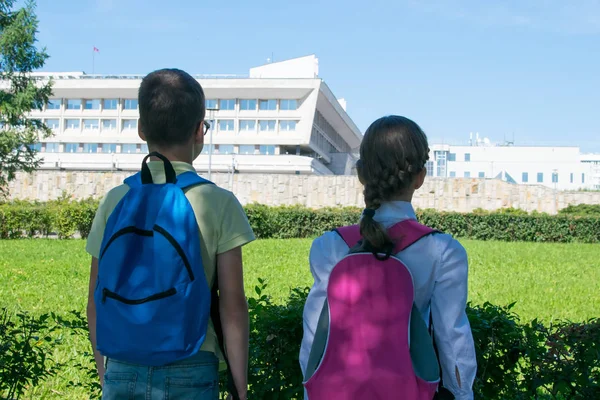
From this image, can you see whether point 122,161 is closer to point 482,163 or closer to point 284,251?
point 284,251

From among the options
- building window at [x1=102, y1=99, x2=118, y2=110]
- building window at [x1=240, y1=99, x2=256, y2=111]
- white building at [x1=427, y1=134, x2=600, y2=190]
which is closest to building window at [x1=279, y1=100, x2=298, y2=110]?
building window at [x1=240, y1=99, x2=256, y2=111]

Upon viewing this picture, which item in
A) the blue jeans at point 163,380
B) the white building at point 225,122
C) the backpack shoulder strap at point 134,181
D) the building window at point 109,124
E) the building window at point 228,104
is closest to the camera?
the blue jeans at point 163,380

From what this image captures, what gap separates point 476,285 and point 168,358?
421 inches

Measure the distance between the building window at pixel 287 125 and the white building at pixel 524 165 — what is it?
101ft

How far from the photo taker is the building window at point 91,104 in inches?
2388

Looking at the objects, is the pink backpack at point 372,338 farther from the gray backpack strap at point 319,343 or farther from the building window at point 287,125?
the building window at point 287,125

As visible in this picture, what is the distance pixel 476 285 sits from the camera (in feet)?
39.1

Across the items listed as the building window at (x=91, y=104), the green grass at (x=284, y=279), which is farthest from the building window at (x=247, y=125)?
the green grass at (x=284, y=279)

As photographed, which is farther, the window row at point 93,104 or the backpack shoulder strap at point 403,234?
the window row at point 93,104

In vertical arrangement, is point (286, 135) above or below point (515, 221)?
above

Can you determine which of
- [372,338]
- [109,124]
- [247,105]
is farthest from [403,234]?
[109,124]

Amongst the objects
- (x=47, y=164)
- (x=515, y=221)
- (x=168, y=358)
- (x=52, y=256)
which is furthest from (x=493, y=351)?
(x=47, y=164)

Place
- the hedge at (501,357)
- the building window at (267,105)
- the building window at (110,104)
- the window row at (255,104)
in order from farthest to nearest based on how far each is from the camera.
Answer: the building window at (110,104)
the building window at (267,105)
the window row at (255,104)
the hedge at (501,357)

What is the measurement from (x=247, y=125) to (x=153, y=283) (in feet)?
187
